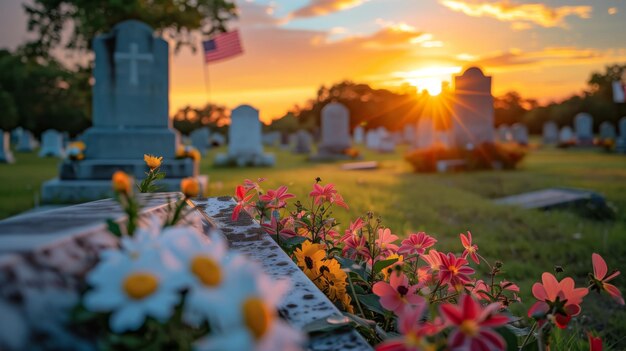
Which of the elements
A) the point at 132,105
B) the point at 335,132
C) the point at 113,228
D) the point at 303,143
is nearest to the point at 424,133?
the point at 335,132

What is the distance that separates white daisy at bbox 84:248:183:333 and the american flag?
1561cm

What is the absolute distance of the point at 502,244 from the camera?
5.03 metres

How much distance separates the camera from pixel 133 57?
839 cm

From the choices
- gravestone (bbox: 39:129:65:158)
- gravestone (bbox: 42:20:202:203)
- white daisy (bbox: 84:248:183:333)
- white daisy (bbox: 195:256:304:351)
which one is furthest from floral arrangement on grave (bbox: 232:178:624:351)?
gravestone (bbox: 39:129:65:158)

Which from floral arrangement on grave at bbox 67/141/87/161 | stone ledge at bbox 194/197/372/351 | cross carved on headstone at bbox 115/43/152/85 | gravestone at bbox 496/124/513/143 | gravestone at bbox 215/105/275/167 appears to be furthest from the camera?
gravestone at bbox 496/124/513/143

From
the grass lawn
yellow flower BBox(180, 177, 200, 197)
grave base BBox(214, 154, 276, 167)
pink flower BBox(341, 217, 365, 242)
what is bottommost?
the grass lawn

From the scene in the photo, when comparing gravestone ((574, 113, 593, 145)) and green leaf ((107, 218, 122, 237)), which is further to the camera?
gravestone ((574, 113, 593, 145))

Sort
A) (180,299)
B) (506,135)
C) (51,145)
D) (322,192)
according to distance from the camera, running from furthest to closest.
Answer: (506,135), (51,145), (322,192), (180,299)

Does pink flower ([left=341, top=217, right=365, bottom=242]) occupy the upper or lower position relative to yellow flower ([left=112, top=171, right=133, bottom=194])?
lower

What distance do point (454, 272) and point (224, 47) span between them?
15.2 meters

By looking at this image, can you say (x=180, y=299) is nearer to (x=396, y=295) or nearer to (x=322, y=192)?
(x=396, y=295)

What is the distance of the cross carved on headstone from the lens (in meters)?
8.38

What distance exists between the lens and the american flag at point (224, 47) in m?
15.6

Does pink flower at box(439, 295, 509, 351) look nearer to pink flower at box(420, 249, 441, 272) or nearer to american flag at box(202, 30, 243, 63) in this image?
pink flower at box(420, 249, 441, 272)
